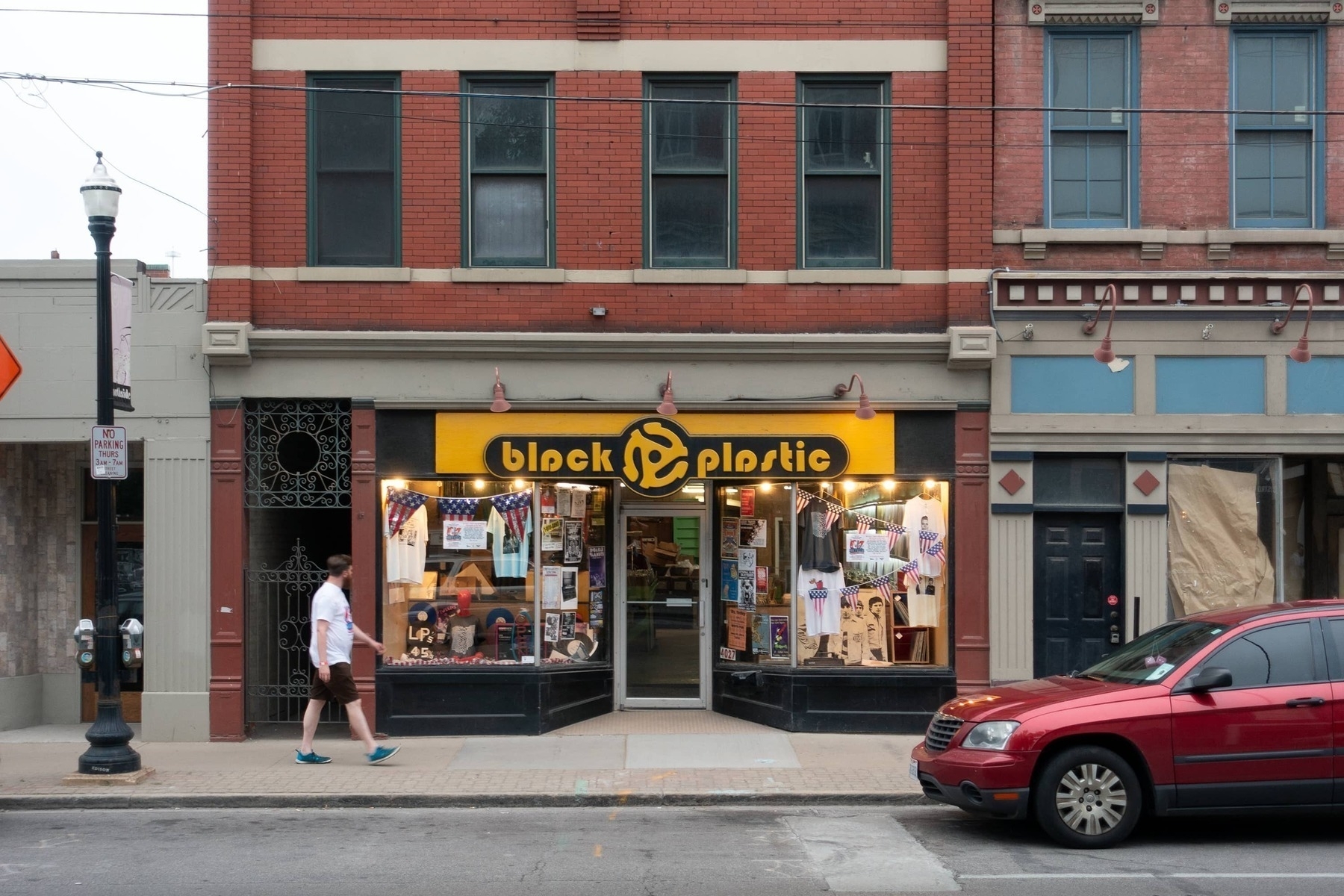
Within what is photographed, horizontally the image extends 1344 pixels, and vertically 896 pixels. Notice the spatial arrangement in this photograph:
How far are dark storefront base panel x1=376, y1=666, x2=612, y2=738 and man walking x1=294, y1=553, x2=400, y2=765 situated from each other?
3.42ft

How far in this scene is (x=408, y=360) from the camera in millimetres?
12375

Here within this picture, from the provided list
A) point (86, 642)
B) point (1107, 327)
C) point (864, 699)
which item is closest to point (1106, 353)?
point (1107, 327)

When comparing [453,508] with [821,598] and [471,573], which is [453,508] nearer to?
[471,573]

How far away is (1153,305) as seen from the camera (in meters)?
12.3

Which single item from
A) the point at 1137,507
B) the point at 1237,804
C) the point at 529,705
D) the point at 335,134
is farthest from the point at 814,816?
the point at 335,134

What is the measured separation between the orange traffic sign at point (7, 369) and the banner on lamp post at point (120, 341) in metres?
1.14

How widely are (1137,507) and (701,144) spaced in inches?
227

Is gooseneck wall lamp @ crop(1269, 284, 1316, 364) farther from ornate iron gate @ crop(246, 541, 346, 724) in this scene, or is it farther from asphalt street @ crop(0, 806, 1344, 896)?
ornate iron gate @ crop(246, 541, 346, 724)

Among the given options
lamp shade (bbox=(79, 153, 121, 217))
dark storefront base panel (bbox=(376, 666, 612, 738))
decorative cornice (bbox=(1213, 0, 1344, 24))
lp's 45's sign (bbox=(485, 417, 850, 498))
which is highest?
decorative cornice (bbox=(1213, 0, 1344, 24))

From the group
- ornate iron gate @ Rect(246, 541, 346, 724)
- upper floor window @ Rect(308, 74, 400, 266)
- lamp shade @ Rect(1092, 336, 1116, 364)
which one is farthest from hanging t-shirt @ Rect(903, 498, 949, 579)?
ornate iron gate @ Rect(246, 541, 346, 724)

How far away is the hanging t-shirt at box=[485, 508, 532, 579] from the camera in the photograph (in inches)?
492

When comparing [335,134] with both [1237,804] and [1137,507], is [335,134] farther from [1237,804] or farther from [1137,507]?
[1237,804]

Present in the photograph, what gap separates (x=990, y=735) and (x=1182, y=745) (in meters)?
1.22

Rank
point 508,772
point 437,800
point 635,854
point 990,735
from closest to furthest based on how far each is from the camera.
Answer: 1. point 635,854
2. point 990,735
3. point 437,800
4. point 508,772
